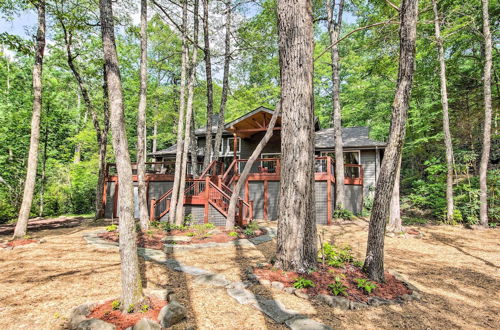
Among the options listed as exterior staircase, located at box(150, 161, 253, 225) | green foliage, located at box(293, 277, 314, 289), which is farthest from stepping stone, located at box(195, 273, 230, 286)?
exterior staircase, located at box(150, 161, 253, 225)

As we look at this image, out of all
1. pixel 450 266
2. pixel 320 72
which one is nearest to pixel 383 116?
pixel 320 72

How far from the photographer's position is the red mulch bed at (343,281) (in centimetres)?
377

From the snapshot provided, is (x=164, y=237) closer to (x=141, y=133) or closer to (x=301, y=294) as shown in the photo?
(x=141, y=133)

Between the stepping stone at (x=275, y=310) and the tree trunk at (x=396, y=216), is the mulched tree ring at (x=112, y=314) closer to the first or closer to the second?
the stepping stone at (x=275, y=310)

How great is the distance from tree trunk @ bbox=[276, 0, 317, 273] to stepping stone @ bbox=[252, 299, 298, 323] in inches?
Result: 40.7

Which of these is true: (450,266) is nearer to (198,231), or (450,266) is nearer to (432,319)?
(432,319)

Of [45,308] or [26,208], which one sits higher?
[26,208]

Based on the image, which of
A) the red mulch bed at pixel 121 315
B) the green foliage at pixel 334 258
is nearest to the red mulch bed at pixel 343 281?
the green foliage at pixel 334 258

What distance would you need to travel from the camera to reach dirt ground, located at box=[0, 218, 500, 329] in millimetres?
3104

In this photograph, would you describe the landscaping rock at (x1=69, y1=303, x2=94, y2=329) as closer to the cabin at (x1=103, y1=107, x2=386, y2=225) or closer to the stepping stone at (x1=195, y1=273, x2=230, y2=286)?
the stepping stone at (x1=195, y1=273, x2=230, y2=286)

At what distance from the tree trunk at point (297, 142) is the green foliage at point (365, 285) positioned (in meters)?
0.78

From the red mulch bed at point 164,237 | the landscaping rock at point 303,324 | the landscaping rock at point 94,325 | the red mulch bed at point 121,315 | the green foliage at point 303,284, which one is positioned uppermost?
the landscaping rock at point 94,325

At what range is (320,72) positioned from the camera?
18.9 meters

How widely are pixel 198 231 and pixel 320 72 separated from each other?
15.8 meters
